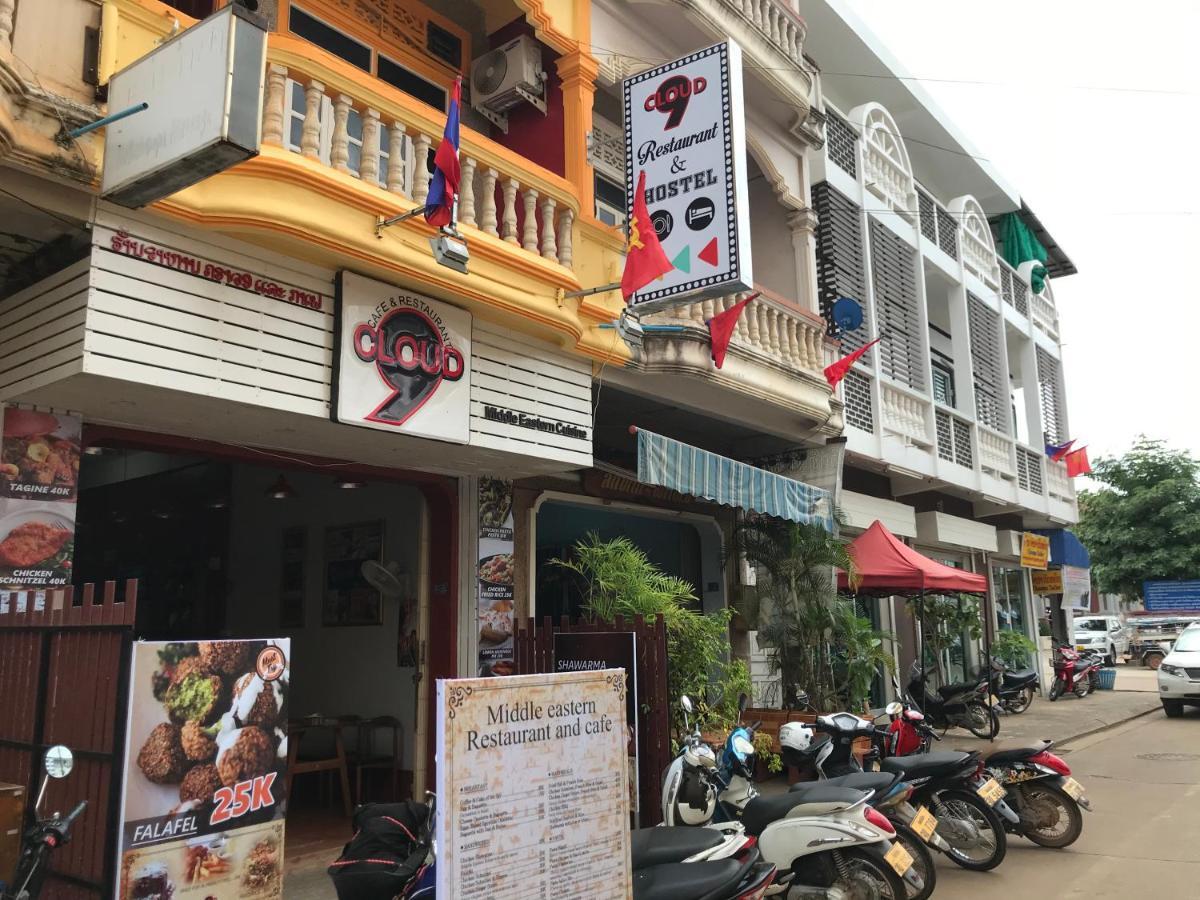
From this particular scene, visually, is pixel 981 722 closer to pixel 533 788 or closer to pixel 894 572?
pixel 894 572

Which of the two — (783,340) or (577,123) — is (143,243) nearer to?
(577,123)

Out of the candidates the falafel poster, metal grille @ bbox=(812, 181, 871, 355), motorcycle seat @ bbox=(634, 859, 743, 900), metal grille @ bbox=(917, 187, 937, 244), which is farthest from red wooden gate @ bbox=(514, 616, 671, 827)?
metal grille @ bbox=(917, 187, 937, 244)

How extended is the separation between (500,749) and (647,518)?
26.6 ft

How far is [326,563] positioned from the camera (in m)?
9.82

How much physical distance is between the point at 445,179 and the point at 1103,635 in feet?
107

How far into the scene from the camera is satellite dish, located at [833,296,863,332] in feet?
38.4

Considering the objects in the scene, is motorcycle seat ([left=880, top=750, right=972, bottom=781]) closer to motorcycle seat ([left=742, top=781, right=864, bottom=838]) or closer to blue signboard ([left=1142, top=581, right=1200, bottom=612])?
motorcycle seat ([left=742, top=781, right=864, bottom=838])

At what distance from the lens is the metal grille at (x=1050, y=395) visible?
2000 centimetres

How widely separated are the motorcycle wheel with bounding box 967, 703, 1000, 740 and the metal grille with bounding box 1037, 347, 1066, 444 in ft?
26.8

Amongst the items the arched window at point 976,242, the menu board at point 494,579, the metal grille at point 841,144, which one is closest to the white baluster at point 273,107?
the menu board at point 494,579

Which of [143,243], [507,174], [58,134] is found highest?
[507,174]

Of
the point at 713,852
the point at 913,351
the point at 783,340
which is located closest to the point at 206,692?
the point at 713,852

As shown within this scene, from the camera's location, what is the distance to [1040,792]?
7.25 m

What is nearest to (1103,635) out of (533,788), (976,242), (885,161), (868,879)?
(976,242)
